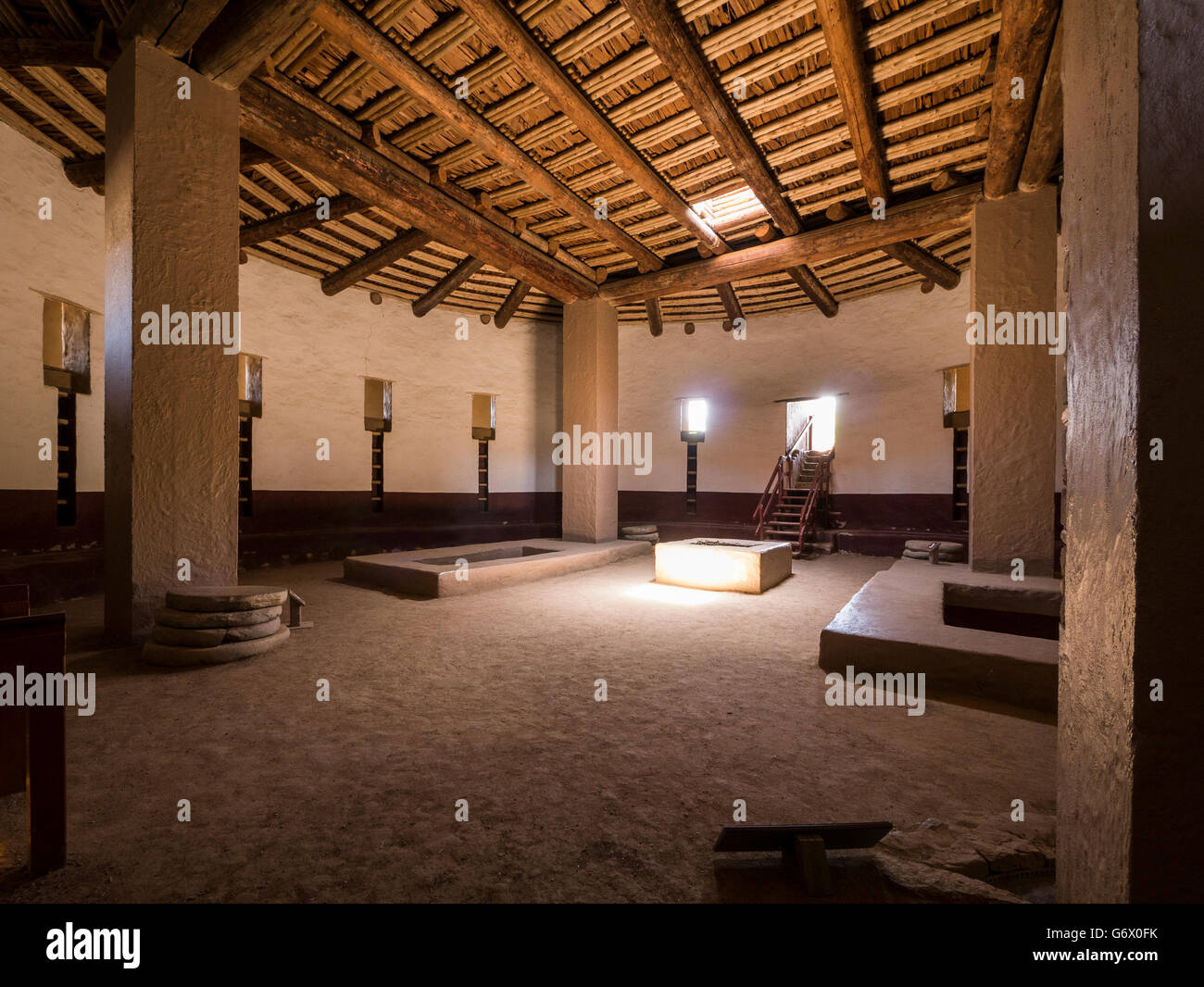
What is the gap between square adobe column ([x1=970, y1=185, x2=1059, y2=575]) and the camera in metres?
6.37

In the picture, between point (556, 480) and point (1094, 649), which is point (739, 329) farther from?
point (1094, 649)

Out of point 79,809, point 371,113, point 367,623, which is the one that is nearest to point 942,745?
point 79,809

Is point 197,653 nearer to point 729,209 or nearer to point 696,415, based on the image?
point 729,209

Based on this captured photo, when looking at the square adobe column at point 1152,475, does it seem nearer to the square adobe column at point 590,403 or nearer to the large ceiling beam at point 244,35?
the large ceiling beam at point 244,35

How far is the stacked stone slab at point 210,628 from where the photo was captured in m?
4.23

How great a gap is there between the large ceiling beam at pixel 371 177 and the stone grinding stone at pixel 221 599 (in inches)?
189

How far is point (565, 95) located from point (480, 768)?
6.27 meters

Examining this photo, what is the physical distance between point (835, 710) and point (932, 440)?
9.72 meters

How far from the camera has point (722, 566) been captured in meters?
7.78

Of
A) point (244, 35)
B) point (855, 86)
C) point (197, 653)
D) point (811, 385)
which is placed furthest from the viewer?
point (811, 385)

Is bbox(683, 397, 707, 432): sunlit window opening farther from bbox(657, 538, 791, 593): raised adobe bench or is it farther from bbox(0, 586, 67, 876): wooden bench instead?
bbox(0, 586, 67, 876): wooden bench

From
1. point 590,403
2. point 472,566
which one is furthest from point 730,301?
point 472,566

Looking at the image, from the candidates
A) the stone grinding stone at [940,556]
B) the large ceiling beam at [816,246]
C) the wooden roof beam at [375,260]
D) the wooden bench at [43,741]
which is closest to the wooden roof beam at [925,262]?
the large ceiling beam at [816,246]

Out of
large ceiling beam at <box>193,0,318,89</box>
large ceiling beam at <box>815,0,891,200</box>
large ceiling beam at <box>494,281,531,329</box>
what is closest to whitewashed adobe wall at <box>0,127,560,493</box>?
large ceiling beam at <box>494,281,531,329</box>
